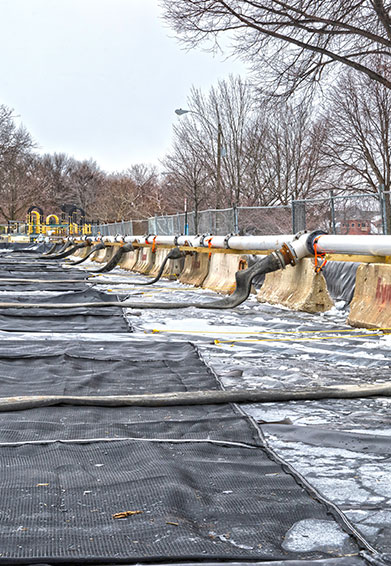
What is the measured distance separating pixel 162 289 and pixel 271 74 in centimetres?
972

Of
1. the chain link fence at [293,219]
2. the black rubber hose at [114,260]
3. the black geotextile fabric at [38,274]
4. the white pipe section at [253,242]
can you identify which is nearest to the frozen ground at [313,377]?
the white pipe section at [253,242]

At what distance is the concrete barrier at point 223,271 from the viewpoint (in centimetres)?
1284

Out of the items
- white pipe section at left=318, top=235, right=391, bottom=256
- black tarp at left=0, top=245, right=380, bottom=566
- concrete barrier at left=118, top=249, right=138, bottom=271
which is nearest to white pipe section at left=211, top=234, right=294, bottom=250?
white pipe section at left=318, top=235, right=391, bottom=256

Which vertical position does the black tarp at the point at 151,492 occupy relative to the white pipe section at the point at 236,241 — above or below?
below

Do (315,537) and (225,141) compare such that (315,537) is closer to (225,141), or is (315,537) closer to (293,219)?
(293,219)

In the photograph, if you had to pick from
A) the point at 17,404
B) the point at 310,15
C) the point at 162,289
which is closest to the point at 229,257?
the point at 162,289

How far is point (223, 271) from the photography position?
13.8 meters

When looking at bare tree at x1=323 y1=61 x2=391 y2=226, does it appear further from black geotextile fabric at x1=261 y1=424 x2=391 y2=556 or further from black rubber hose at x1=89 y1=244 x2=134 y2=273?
black geotextile fabric at x1=261 y1=424 x2=391 y2=556

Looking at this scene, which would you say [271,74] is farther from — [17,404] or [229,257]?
[17,404]

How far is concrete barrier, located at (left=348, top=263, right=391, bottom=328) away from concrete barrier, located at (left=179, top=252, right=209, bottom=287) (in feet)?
20.4

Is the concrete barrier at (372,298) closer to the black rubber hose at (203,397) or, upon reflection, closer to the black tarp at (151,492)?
the black rubber hose at (203,397)

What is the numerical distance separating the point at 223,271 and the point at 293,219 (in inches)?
135

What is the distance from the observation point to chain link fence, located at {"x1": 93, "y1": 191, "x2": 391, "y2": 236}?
53.3ft

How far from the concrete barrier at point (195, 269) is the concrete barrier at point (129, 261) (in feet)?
21.3
